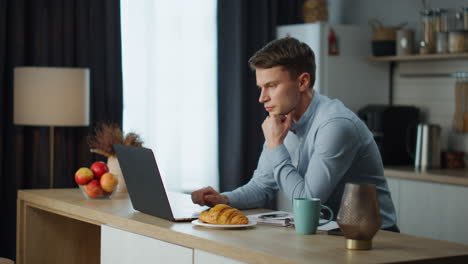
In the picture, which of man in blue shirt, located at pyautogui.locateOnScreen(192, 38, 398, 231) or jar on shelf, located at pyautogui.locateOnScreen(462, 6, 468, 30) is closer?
man in blue shirt, located at pyautogui.locateOnScreen(192, 38, 398, 231)

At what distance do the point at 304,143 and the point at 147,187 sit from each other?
0.61 meters

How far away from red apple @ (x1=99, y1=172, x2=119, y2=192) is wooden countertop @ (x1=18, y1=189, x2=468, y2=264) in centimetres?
37

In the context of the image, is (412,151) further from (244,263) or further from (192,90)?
(244,263)

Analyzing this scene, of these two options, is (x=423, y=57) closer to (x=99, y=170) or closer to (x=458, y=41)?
(x=458, y=41)

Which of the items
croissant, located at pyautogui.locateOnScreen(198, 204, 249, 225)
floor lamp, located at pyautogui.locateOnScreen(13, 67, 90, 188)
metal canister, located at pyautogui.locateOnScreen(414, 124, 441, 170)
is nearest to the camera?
croissant, located at pyautogui.locateOnScreen(198, 204, 249, 225)

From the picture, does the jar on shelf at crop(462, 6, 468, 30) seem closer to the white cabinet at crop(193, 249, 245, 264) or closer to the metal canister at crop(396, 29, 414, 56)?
the metal canister at crop(396, 29, 414, 56)

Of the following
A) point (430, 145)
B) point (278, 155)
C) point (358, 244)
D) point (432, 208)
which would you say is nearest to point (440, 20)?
point (430, 145)

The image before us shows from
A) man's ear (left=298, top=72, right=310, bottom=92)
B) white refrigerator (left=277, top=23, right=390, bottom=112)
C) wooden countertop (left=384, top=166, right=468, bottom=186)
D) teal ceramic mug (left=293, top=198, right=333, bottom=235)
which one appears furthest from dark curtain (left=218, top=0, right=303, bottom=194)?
teal ceramic mug (left=293, top=198, right=333, bottom=235)

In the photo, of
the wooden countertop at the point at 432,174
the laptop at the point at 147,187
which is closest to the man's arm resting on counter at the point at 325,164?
the laptop at the point at 147,187

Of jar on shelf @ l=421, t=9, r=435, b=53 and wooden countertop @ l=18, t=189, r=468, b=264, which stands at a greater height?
jar on shelf @ l=421, t=9, r=435, b=53

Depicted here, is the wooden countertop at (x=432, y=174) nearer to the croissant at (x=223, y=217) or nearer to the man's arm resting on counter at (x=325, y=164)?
the man's arm resting on counter at (x=325, y=164)

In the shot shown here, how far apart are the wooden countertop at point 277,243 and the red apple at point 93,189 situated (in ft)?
1.22

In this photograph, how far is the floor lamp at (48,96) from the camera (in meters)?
3.76

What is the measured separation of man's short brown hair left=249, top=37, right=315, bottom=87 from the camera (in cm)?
250
